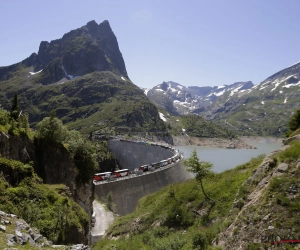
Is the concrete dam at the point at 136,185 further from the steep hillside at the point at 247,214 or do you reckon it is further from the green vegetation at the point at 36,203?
the steep hillside at the point at 247,214

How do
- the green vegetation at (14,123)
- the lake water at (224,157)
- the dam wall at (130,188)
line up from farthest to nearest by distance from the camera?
1. the lake water at (224,157)
2. the dam wall at (130,188)
3. the green vegetation at (14,123)

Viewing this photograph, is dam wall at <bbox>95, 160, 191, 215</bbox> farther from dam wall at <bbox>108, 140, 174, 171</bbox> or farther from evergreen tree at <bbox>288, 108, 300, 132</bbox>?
evergreen tree at <bbox>288, 108, 300, 132</bbox>

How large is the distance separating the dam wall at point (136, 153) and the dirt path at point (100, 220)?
3822 centimetres

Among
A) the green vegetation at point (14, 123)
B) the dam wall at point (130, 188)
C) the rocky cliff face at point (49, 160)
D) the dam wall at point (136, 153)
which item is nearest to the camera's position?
→ the rocky cliff face at point (49, 160)

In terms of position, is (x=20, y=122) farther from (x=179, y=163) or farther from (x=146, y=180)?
(x=179, y=163)

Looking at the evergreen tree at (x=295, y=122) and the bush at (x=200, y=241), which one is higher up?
the evergreen tree at (x=295, y=122)

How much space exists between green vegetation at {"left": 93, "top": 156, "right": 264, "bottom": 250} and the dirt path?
10703 millimetres

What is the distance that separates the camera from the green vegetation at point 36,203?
1558cm

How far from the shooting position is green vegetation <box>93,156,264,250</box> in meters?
12.6

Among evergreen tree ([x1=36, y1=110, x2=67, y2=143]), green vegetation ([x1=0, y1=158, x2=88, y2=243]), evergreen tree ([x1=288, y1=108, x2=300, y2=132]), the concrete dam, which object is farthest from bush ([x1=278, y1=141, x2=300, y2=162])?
the concrete dam

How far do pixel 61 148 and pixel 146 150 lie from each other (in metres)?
62.6

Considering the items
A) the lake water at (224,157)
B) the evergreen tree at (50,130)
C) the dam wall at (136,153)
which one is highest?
the evergreen tree at (50,130)

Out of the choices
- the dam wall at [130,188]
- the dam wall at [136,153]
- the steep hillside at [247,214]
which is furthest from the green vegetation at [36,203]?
the dam wall at [136,153]

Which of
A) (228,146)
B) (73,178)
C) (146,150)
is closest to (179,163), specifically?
(146,150)
